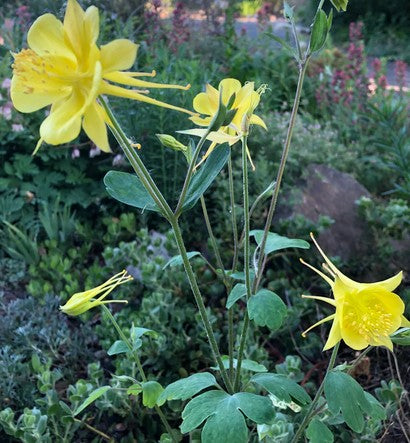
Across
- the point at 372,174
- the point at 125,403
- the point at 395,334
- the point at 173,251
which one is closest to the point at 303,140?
the point at 372,174

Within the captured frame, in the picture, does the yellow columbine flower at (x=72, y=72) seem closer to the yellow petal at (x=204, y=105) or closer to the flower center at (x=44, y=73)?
the flower center at (x=44, y=73)

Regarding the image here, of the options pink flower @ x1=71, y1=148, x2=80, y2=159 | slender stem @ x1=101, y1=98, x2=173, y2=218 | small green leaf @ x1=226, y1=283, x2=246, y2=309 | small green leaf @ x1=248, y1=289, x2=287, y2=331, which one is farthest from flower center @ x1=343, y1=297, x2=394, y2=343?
pink flower @ x1=71, y1=148, x2=80, y2=159

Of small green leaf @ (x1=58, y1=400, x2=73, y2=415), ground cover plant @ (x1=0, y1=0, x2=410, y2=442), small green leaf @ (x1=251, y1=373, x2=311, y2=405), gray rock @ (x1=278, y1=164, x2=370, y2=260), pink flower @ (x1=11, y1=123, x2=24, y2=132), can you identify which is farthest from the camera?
pink flower @ (x1=11, y1=123, x2=24, y2=132)

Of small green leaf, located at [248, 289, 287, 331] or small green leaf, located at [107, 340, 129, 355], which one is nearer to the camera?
small green leaf, located at [248, 289, 287, 331]

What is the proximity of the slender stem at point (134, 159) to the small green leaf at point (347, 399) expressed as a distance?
1.30 ft

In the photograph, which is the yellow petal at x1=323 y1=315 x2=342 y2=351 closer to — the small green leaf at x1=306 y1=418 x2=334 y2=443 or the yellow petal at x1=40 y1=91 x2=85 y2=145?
the small green leaf at x1=306 y1=418 x2=334 y2=443

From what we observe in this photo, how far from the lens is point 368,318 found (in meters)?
0.96

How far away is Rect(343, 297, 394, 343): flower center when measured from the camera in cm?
96

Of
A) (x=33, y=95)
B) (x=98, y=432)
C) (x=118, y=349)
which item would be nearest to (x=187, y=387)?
(x=118, y=349)

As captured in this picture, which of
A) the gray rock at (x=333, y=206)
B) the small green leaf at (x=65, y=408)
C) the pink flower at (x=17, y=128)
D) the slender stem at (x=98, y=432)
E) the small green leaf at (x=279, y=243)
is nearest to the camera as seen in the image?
the small green leaf at (x=279, y=243)

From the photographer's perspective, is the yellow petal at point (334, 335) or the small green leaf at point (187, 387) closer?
the yellow petal at point (334, 335)

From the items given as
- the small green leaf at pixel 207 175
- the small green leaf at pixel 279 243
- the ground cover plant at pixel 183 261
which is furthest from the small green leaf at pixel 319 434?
the small green leaf at pixel 207 175

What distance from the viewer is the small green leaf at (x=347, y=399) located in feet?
3.24

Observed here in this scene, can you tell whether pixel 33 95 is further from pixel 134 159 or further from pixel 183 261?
pixel 183 261
